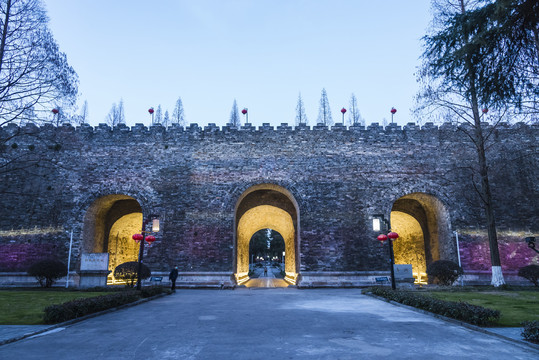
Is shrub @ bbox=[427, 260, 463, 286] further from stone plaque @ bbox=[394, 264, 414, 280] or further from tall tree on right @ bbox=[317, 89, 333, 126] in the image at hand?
tall tree on right @ bbox=[317, 89, 333, 126]

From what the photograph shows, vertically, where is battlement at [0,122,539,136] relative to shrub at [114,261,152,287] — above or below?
above

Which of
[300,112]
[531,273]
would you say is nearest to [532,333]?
[531,273]

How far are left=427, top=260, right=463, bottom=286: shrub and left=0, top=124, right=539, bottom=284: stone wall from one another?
6.36 ft

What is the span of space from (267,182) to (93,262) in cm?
953

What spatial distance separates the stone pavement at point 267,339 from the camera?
471 cm

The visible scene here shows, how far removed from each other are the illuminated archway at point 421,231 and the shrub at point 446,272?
6.00 ft

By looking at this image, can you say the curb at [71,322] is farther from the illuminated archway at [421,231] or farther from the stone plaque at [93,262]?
the illuminated archway at [421,231]

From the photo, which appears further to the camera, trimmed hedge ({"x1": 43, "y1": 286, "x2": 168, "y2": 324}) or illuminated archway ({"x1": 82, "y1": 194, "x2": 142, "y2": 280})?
illuminated archway ({"x1": 82, "y1": 194, "x2": 142, "y2": 280})

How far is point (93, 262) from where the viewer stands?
15.3m

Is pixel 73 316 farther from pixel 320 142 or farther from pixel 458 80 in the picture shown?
pixel 320 142

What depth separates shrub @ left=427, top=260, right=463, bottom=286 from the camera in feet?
51.8

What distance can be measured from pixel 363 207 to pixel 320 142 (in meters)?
4.49

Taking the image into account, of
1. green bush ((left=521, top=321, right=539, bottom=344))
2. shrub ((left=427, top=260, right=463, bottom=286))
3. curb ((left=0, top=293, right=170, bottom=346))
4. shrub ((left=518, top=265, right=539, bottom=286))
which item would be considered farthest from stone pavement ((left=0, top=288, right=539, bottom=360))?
shrub ((left=518, top=265, right=539, bottom=286))

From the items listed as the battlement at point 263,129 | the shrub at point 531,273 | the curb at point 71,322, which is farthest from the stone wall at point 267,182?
the curb at point 71,322
